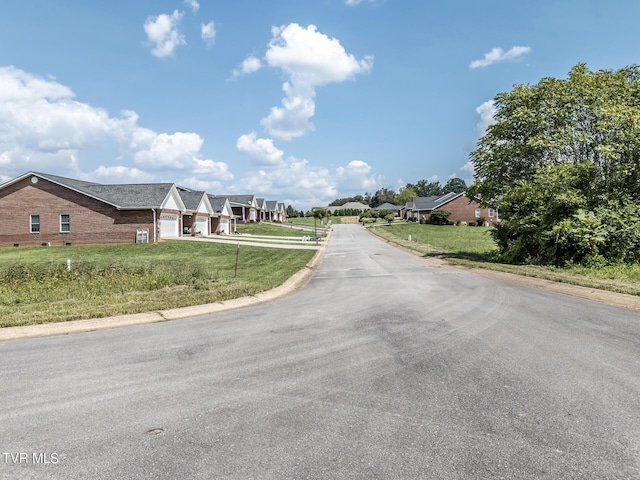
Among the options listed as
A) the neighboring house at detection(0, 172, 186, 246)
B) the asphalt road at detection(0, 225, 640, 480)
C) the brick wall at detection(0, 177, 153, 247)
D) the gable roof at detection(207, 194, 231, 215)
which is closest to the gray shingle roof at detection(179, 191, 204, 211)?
the gable roof at detection(207, 194, 231, 215)

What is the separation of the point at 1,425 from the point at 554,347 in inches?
275

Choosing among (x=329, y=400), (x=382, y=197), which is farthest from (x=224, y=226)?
(x=382, y=197)

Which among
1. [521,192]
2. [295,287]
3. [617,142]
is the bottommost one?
[295,287]

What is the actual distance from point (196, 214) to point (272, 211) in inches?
1723

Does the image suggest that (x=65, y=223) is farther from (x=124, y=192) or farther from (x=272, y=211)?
(x=272, y=211)

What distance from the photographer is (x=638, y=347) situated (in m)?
6.09

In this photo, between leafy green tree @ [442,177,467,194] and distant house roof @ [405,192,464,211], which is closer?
distant house roof @ [405,192,464,211]

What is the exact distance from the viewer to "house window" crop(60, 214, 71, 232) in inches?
1335

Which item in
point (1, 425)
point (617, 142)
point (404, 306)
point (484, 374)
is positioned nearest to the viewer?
point (1, 425)

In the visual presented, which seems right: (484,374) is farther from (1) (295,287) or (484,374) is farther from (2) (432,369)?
(1) (295,287)

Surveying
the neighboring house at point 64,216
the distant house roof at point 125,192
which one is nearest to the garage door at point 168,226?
the distant house roof at point 125,192

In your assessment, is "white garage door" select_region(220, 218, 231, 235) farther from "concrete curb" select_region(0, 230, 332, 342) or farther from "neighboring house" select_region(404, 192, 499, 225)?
"concrete curb" select_region(0, 230, 332, 342)

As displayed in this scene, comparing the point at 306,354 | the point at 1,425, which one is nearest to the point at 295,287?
the point at 306,354

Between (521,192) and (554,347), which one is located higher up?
(521,192)
